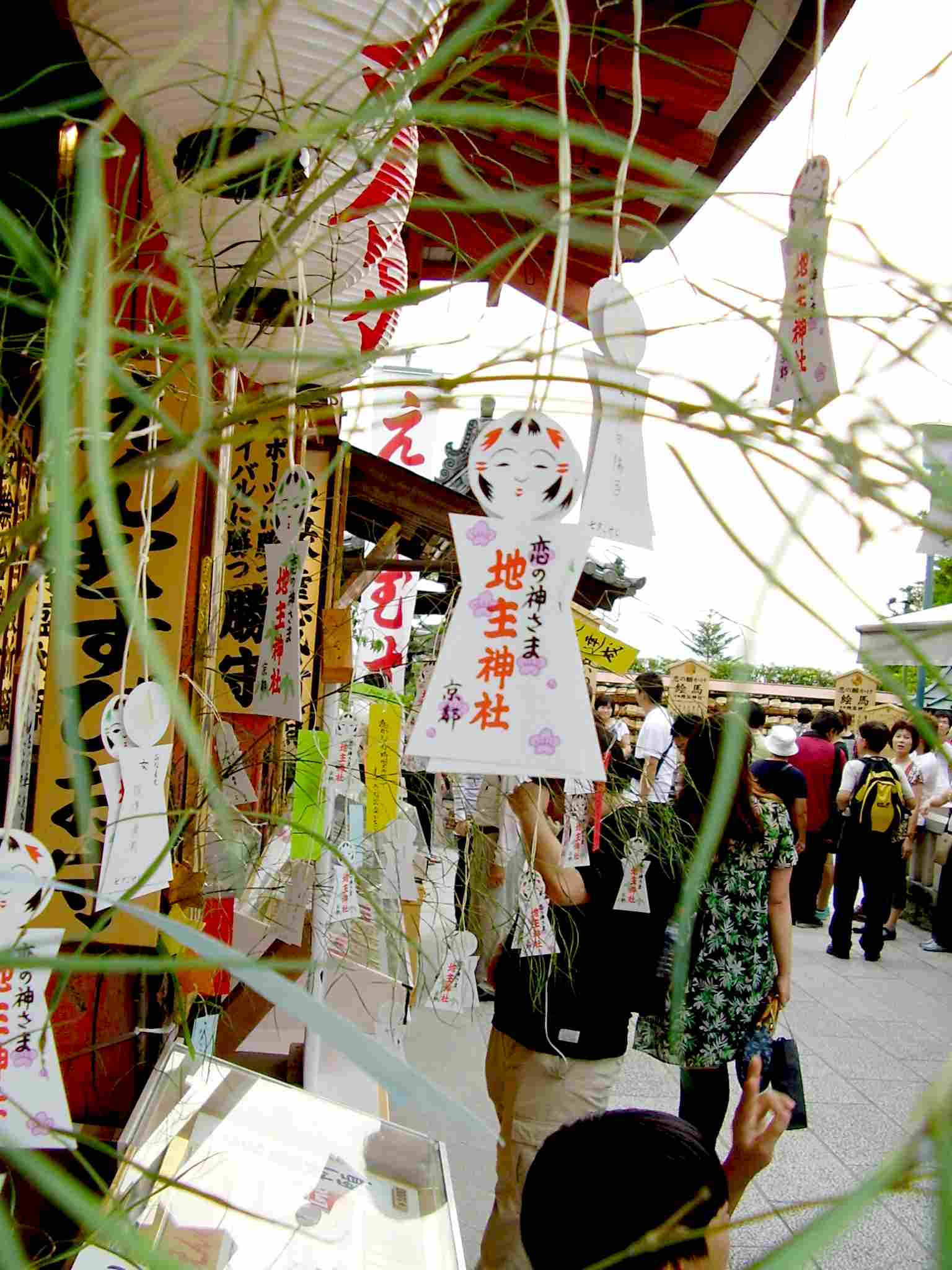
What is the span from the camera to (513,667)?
744 millimetres

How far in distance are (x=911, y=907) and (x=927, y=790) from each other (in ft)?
2.60

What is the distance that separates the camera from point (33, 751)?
Result: 1.41 metres

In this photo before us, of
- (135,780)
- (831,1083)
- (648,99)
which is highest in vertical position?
(648,99)

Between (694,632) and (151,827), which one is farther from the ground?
(694,632)

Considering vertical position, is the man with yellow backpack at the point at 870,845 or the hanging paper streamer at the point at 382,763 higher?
the hanging paper streamer at the point at 382,763

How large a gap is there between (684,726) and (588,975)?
705 millimetres

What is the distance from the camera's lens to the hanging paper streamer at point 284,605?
132cm

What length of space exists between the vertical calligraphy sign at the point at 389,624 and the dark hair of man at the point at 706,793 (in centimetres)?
98

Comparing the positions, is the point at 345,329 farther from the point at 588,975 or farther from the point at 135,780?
the point at 588,975

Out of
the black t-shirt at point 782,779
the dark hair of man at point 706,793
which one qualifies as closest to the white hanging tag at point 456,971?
the dark hair of man at point 706,793

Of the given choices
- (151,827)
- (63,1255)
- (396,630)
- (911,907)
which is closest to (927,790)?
(911,907)

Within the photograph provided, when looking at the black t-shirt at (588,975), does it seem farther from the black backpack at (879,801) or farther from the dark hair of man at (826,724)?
the dark hair of man at (826,724)

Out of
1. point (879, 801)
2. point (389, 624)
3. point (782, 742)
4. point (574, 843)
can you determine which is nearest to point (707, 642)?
point (574, 843)

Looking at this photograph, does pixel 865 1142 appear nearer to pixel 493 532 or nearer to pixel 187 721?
pixel 493 532
